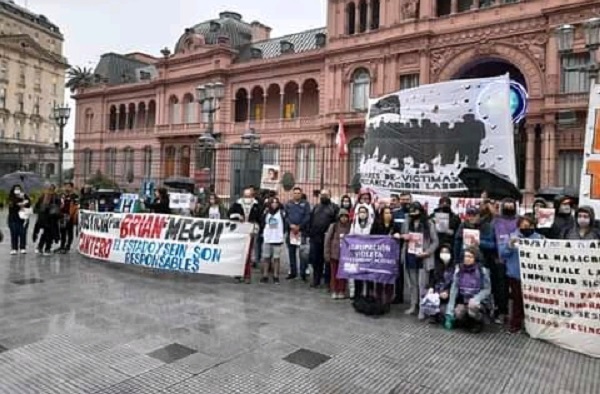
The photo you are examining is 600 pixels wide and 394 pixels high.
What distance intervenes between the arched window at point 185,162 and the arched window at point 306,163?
12091 mm

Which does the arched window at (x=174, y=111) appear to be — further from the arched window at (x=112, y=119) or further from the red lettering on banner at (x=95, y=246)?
the red lettering on banner at (x=95, y=246)

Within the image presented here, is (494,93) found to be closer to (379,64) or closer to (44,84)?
(379,64)

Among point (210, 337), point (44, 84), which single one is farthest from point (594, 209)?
point (44, 84)

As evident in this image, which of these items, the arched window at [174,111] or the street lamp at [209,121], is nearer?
the street lamp at [209,121]

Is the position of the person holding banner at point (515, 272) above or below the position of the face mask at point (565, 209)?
below

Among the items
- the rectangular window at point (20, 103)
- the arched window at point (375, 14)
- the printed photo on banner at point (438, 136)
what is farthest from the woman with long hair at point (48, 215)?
the rectangular window at point (20, 103)

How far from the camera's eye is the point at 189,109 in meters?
44.6

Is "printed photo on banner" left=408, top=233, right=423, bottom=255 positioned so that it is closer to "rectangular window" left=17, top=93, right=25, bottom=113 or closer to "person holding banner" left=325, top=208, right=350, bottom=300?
"person holding banner" left=325, top=208, right=350, bottom=300

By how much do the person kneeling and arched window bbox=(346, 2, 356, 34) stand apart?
97.3ft

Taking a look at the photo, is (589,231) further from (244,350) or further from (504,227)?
(244,350)

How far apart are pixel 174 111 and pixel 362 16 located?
67.1 feet

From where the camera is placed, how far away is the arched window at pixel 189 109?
144 feet

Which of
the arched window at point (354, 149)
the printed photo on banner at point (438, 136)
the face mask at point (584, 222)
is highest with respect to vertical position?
the arched window at point (354, 149)

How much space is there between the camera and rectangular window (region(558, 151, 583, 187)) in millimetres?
24469
